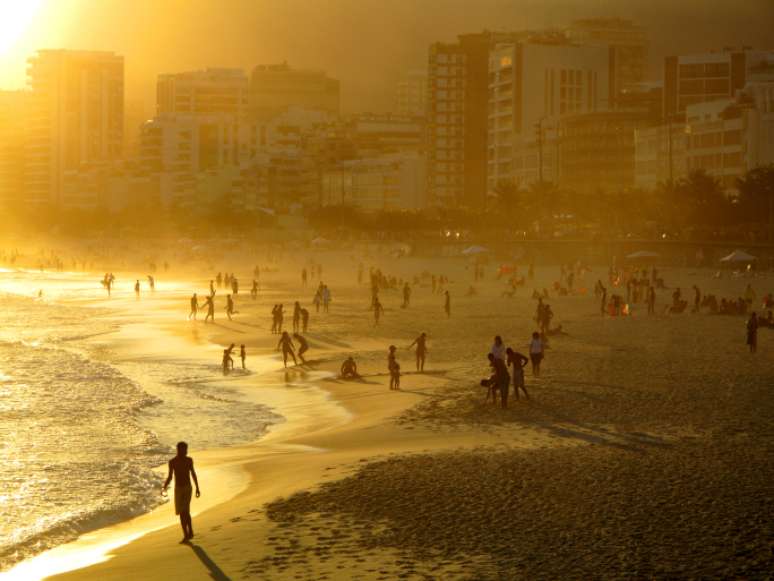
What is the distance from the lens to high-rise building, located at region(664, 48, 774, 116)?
12256 cm

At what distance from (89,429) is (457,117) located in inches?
6259

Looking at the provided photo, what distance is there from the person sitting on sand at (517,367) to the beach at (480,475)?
507mm

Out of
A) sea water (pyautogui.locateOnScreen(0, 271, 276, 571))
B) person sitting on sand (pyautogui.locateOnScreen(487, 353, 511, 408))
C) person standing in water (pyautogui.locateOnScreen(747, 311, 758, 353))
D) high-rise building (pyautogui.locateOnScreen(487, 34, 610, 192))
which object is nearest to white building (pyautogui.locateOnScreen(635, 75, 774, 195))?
high-rise building (pyautogui.locateOnScreen(487, 34, 610, 192))

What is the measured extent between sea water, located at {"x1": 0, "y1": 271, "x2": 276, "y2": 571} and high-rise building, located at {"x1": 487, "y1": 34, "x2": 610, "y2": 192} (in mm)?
107606

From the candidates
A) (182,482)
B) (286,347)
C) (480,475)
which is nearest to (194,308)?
(286,347)

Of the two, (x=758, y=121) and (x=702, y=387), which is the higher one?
(x=758, y=121)

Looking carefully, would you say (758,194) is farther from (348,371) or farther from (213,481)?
(213,481)

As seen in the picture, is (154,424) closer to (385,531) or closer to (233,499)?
(233,499)

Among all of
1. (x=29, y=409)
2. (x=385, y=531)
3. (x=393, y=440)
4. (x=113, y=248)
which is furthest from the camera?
(x=113, y=248)

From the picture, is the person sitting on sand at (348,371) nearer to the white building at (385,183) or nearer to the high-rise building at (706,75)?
the high-rise building at (706,75)

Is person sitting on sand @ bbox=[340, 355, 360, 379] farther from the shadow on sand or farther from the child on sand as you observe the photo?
the shadow on sand

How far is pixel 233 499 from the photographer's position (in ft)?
61.7

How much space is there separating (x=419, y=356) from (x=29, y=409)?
9.87 metres

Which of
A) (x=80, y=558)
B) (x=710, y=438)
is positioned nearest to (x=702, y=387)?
(x=710, y=438)
